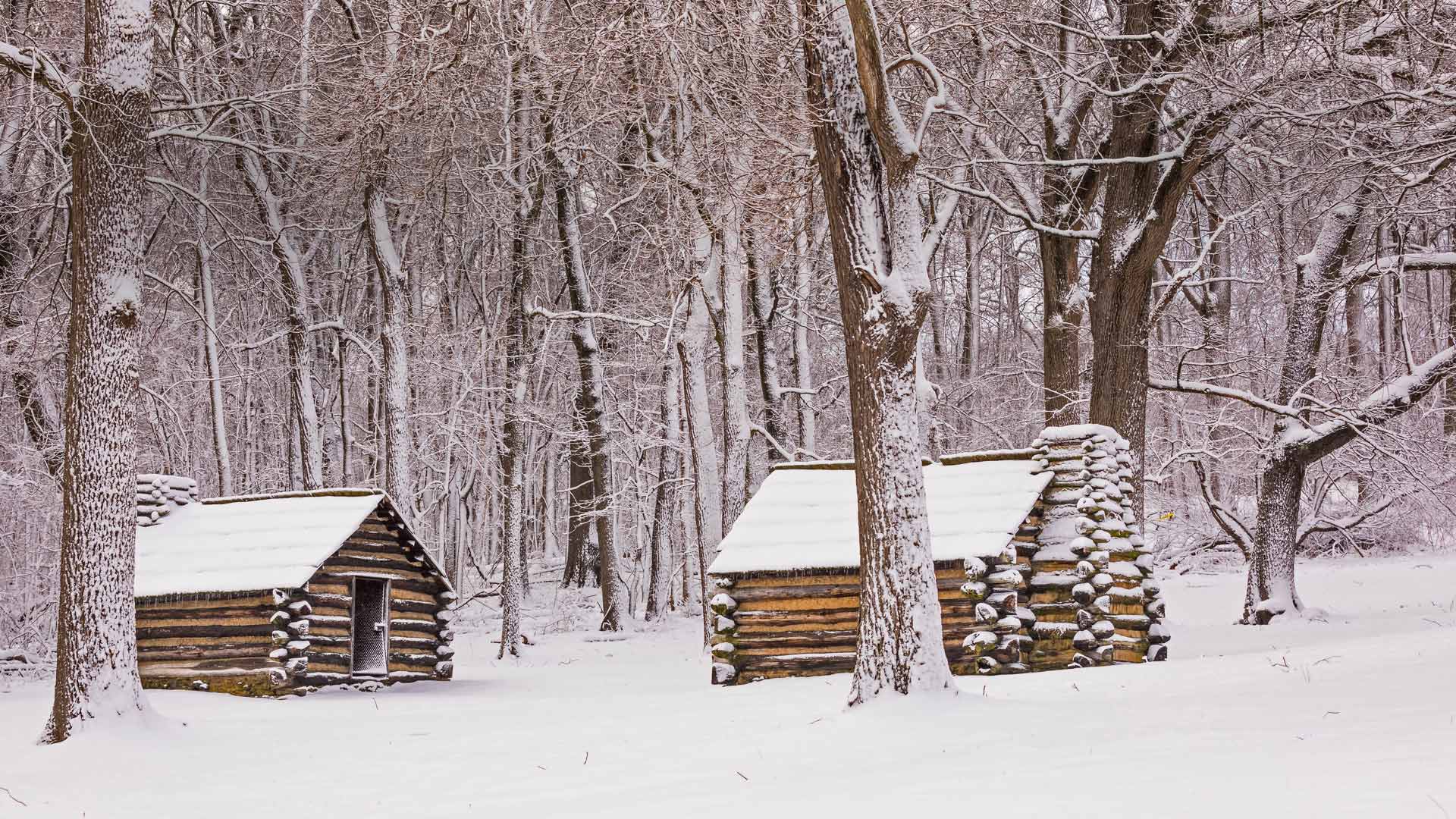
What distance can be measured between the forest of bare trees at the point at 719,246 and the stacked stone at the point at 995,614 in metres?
3.11

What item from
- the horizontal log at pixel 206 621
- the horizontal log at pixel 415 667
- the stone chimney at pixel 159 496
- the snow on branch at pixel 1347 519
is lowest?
the horizontal log at pixel 415 667

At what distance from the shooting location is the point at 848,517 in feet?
47.9

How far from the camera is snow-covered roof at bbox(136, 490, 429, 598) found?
15.9 metres

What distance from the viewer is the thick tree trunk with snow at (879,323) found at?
31.5 ft

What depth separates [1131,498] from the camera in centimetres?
1452

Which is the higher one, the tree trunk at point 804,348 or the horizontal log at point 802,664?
the tree trunk at point 804,348

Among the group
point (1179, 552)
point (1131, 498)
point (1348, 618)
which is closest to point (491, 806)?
point (1131, 498)

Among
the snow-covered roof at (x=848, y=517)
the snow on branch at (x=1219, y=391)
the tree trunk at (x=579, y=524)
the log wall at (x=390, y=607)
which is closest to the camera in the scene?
the snow-covered roof at (x=848, y=517)

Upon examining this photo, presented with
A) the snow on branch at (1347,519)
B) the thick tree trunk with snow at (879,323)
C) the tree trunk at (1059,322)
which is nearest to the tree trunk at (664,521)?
the tree trunk at (1059,322)

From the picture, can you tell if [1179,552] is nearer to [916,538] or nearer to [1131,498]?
[1131,498]

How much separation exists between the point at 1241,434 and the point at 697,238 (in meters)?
11.1

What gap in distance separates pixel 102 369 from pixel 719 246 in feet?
35.3

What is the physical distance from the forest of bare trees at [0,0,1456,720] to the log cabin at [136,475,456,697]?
3186 millimetres

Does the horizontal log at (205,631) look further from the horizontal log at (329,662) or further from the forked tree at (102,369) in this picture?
the forked tree at (102,369)
